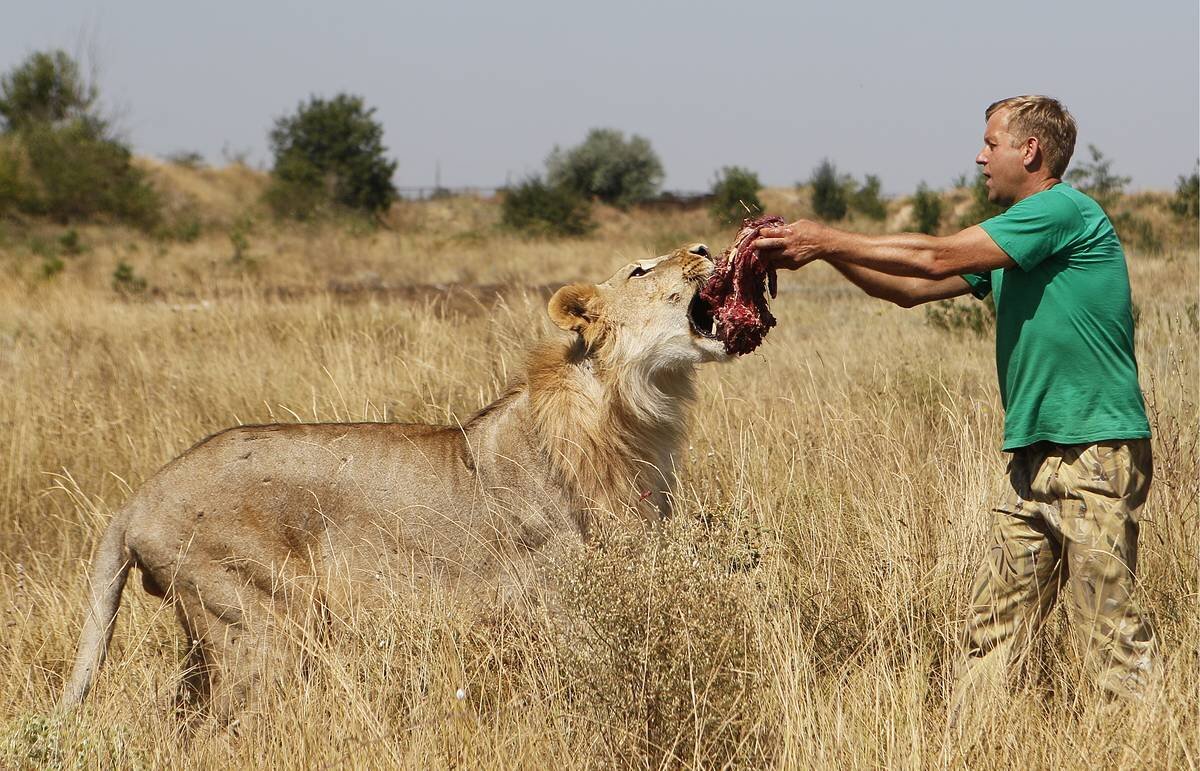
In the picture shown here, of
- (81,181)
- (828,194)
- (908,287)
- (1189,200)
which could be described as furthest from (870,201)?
(908,287)

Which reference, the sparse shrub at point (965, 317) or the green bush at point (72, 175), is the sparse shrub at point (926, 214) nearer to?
the sparse shrub at point (965, 317)

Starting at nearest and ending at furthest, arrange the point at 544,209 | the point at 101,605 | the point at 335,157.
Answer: the point at 101,605
the point at 544,209
the point at 335,157

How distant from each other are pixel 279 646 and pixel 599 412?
1.46 meters

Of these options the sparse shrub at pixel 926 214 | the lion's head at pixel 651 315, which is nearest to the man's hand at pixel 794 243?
the lion's head at pixel 651 315

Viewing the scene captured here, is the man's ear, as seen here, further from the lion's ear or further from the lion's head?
the lion's ear

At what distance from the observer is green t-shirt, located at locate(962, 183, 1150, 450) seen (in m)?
3.72

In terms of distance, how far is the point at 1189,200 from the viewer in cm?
2817

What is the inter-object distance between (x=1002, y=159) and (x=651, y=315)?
1.41 m

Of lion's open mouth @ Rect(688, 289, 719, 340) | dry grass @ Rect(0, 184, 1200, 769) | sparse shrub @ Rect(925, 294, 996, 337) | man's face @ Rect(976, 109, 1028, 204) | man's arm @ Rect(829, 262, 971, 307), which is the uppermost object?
man's face @ Rect(976, 109, 1028, 204)

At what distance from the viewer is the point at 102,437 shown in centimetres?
748

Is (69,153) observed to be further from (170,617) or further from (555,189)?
(170,617)

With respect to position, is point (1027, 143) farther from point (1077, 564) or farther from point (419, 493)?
point (419, 493)

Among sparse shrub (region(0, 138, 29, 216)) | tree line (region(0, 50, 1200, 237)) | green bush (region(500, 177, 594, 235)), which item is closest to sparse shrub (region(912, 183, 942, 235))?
tree line (region(0, 50, 1200, 237))

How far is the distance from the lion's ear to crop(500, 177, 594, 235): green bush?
39700 millimetres
